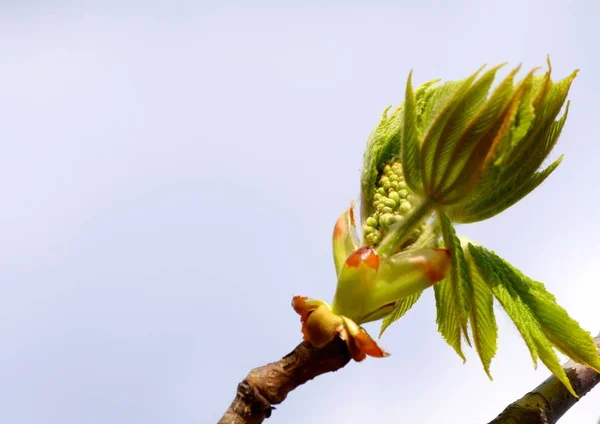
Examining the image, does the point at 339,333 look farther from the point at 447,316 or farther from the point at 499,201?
the point at 499,201

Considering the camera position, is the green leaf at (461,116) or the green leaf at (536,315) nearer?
the green leaf at (461,116)

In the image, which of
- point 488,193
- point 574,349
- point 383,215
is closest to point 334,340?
point 383,215

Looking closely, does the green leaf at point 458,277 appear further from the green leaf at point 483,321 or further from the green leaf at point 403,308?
the green leaf at point 403,308

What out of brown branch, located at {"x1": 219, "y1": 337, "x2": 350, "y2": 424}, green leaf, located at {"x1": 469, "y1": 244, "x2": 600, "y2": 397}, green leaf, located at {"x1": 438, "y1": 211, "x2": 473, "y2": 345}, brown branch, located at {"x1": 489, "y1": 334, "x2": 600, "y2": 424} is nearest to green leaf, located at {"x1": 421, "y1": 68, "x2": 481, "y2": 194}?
green leaf, located at {"x1": 438, "y1": 211, "x2": 473, "y2": 345}

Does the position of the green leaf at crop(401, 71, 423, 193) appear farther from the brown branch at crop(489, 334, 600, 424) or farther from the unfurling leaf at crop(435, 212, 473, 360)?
the brown branch at crop(489, 334, 600, 424)

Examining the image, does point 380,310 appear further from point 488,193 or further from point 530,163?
point 530,163

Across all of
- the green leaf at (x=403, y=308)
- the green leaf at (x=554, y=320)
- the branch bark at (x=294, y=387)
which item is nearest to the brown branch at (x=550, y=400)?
the branch bark at (x=294, y=387)
